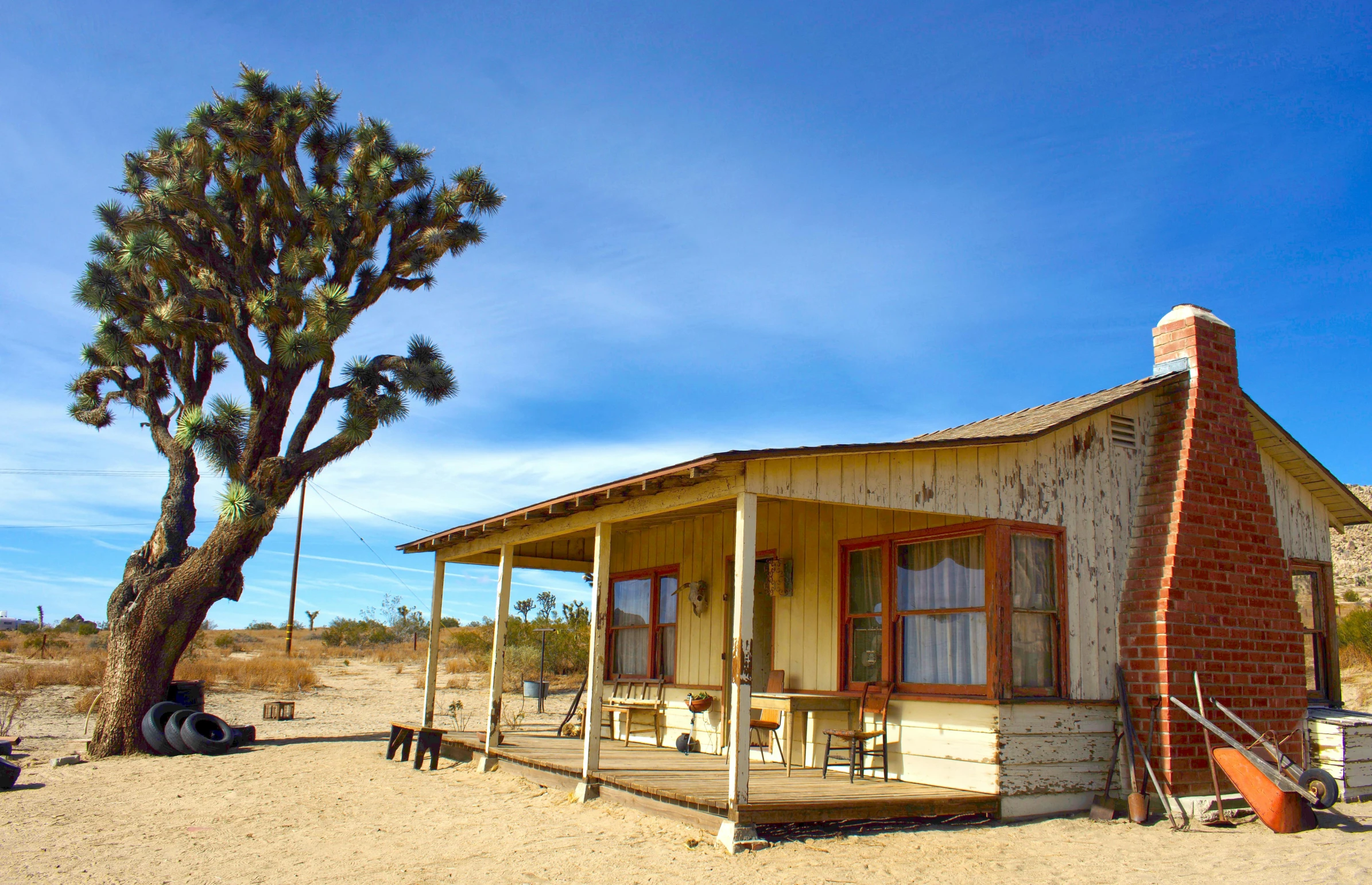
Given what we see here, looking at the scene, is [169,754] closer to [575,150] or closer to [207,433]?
[207,433]

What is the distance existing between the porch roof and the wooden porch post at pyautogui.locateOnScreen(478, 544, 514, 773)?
565 mm

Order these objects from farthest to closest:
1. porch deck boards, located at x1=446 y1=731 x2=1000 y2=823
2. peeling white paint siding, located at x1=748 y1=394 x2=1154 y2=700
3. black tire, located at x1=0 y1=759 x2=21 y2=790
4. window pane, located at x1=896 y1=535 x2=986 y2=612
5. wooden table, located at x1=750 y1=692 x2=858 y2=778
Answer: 1. black tire, located at x1=0 y1=759 x2=21 y2=790
2. wooden table, located at x1=750 y1=692 x2=858 y2=778
3. window pane, located at x1=896 y1=535 x2=986 y2=612
4. peeling white paint siding, located at x1=748 y1=394 x2=1154 y2=700
5. porch deck boards, located at x1=446 y1=731 x2=1000 y2=823

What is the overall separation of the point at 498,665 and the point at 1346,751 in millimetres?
8115

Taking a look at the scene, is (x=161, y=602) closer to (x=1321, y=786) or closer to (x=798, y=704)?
(x=798, y=704)

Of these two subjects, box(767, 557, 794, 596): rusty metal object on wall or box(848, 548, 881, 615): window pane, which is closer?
box(848, 548, 881, 615): window pane

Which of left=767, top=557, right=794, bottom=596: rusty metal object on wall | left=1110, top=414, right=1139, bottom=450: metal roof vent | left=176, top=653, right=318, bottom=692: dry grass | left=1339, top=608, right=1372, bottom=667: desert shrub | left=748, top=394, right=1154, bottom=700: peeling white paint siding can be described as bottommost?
left=176, top=653, right=318, bottom=692: dry grass

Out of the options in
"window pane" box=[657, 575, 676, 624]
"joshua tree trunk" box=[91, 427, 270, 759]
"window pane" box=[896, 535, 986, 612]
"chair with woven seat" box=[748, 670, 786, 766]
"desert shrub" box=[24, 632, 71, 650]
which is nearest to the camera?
"window pane" box=[896, 535, 986, 612]

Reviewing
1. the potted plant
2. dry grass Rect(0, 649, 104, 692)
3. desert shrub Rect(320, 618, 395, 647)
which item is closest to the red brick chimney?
the potted plant

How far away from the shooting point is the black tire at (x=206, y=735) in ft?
41.7

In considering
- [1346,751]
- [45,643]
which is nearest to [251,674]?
[45,643]

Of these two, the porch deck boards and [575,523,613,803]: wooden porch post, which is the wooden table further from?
[575,523,613,803]: wooden porch post

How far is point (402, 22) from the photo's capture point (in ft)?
32.4

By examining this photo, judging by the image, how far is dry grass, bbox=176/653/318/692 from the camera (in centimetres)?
2261

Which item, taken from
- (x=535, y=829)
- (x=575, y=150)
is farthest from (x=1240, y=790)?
(x=575, y=150)
